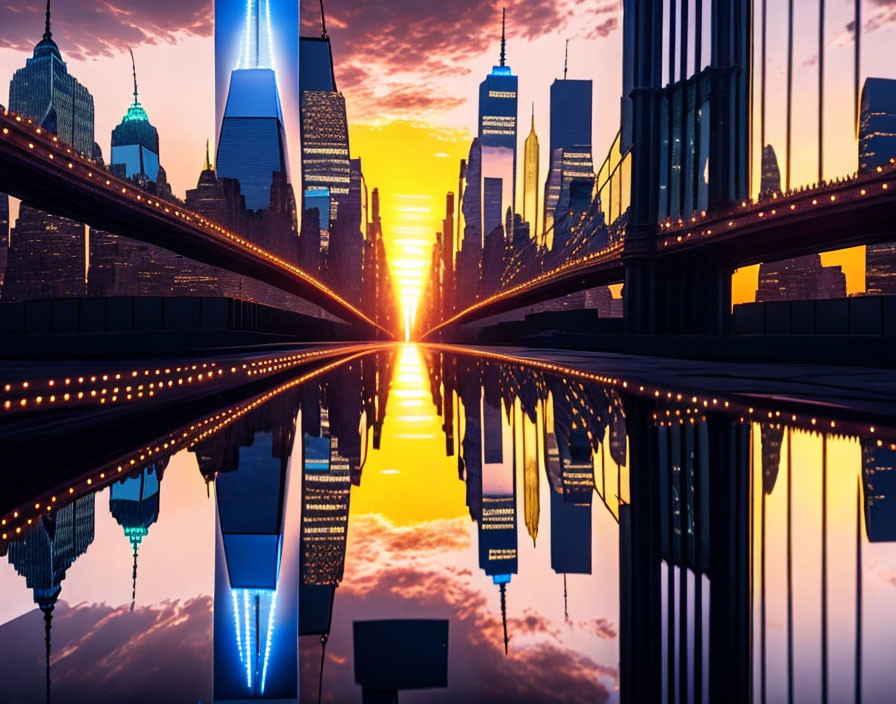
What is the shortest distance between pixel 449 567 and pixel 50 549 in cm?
166

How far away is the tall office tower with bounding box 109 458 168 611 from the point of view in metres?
3.94

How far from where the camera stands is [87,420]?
8250mm

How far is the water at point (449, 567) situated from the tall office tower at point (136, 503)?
0.08ft

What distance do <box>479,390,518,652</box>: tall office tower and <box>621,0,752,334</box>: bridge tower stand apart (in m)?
49.1

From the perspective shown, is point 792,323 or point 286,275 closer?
point 792,323

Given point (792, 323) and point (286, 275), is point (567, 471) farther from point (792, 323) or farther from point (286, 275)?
point (286, 275)

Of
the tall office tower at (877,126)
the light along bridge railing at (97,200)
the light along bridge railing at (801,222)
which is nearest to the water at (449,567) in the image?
the light along bridge railing at (801,222)

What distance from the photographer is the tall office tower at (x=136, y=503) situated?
394 centimetres

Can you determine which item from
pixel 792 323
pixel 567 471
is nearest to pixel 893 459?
pixel 567 471

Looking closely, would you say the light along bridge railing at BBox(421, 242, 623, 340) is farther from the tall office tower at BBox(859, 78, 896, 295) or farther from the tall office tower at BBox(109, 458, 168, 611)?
the tall office tower at BBox(859, 78, 896, 295)

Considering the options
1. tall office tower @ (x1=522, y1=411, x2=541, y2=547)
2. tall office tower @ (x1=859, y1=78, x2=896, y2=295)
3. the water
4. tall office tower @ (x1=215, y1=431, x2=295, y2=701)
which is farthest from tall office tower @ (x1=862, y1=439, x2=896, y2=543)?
tall office tower @ (x1=859, y1=78, x2=896, y2=295)

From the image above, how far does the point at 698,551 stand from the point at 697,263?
55771 millimetres

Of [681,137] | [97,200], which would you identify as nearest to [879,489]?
[97,200]

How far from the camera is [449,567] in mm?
3414
